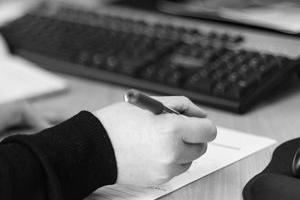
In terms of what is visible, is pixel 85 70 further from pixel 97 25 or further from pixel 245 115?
pixel 245 115

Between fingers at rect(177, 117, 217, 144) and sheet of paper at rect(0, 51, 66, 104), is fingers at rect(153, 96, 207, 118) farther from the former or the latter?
sheet of paper at rect(0, 51, 66, 104)

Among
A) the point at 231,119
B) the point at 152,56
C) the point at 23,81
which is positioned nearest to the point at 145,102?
the point at 231,119

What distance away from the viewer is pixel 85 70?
920 mm

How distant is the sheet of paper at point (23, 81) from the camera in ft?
2.97

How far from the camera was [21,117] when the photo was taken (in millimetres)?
807

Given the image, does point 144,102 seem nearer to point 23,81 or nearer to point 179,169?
point 179,169

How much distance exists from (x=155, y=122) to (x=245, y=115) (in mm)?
209

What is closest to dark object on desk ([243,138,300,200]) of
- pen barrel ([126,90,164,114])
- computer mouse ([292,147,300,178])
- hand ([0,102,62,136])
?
computer mouse ([292,147,300,178])

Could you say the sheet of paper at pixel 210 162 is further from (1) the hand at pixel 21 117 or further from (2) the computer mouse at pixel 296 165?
(1) the hand at pixel 21 117

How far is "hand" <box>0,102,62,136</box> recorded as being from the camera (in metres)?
0.79

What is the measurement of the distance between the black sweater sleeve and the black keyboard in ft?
0.73

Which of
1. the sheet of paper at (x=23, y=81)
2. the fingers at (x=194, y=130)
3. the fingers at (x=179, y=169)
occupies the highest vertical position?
the fingers at (x=194, y=130)

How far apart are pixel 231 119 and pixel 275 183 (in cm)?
23

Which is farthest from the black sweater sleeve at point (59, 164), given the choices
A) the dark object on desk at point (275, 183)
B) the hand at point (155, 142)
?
the dark object on desk at point (275, 183)
